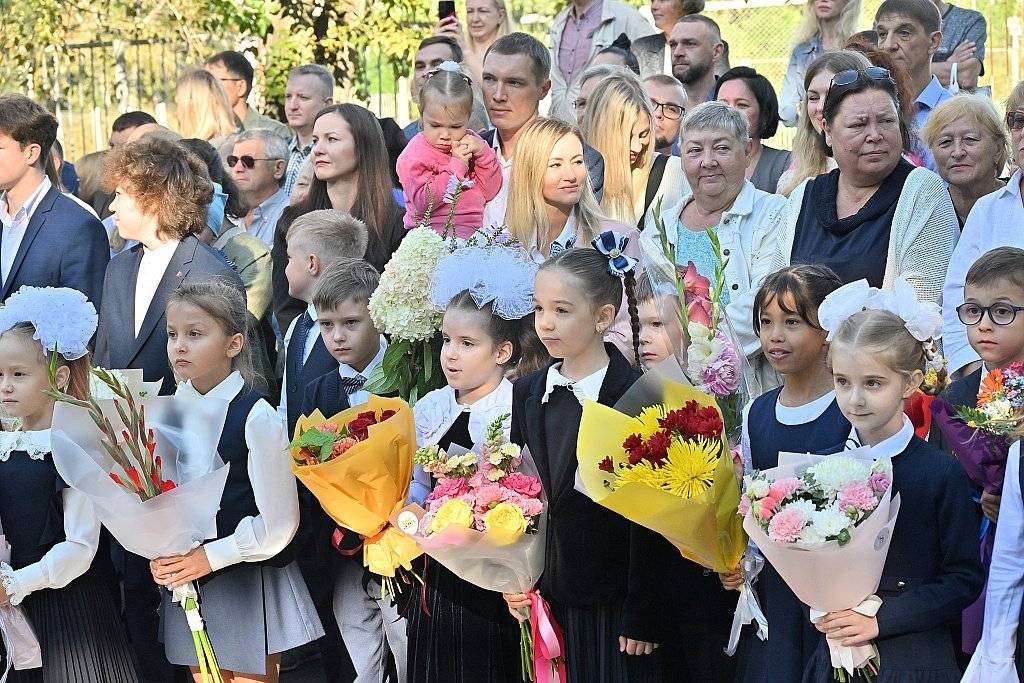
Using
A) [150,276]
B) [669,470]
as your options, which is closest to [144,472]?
[150,276]

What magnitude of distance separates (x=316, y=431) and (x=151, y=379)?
1.54m

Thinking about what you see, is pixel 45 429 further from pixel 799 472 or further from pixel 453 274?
pixel 799 472

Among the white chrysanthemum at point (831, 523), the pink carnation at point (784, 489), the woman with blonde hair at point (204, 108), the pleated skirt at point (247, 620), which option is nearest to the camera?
the white chrysanthemum at point (831, 523)

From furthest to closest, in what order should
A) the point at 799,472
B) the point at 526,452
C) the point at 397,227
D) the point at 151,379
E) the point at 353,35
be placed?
the point at 353,35 → the point at 397,227 → the point at 151,379 → the point at 526,452 → the point at 799,472

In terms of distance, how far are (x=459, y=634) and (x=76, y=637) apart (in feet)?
4.49

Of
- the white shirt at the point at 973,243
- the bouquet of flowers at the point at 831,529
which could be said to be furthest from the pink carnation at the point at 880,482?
the white shirt at the point at 973,243

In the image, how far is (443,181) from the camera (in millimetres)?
6133

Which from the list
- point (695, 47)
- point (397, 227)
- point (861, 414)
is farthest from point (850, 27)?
point (861, 414)

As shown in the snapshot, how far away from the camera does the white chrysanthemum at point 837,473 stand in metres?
3.60

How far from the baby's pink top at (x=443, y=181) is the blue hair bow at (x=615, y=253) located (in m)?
1.43

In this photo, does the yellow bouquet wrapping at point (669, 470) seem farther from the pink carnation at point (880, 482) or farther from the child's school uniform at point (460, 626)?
the child's school uniform at point (460, 626)

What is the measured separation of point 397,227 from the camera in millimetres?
6578

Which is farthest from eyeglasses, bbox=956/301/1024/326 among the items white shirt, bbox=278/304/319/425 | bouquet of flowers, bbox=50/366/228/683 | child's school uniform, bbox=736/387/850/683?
white shirt, bbox=278/304/319/425

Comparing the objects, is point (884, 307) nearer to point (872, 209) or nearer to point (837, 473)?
point (837, 473)
